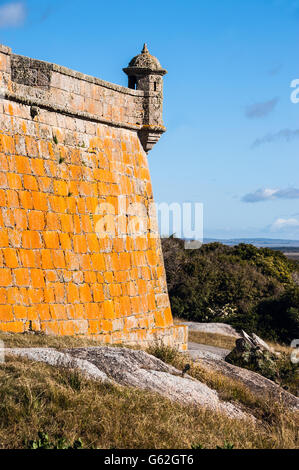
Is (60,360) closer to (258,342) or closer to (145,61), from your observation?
(258,342)

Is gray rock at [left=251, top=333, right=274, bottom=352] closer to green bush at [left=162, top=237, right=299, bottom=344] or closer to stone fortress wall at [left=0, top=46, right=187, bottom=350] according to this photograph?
stone fortress wall at [left=0, top=46, right=187, bottom=350]

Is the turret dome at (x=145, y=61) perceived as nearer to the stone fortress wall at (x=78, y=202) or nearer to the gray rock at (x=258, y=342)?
the stone fortress wall at (x=78, y=202)

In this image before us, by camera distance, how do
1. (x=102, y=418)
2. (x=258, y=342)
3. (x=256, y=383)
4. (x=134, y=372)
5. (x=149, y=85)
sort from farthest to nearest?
1. (x=149, y=85)
2. (x=258, y=342)
3. (x=256, y=383)
4. (x=134, y=372)
5. (x=102, y=418)

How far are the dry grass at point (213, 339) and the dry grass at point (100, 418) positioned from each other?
42.1ft

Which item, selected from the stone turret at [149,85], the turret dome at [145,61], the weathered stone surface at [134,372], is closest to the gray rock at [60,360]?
the weathered stone surface at [134,372]

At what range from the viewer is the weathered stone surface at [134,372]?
21.8ft

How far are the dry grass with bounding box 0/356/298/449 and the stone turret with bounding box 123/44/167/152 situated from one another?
28.0 ft

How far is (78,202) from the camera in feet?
38.5

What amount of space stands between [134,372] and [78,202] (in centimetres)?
550

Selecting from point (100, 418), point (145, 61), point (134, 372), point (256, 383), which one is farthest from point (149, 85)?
point (100, 418)

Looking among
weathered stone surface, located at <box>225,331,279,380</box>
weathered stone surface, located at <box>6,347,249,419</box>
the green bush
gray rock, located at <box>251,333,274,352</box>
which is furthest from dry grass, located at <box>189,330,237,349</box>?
weathered stone surface, located at <box>6,347,249,419</box>

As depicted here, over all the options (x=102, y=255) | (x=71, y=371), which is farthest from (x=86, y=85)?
(x=71, y=371)

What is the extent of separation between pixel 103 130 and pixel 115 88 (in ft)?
3.38

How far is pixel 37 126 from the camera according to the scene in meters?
11.0
